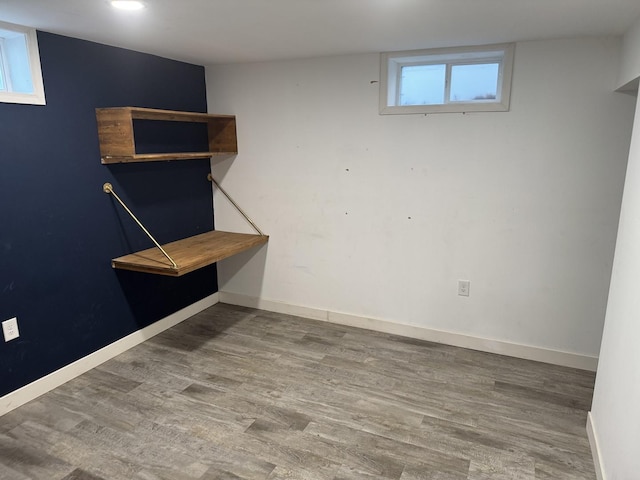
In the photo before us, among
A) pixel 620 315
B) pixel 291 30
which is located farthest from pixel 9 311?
pixel 620 315

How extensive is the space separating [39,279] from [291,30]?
2123 millimetres

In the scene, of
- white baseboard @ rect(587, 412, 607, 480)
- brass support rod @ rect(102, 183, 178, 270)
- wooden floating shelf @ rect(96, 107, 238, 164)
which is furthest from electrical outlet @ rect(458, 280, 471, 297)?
wooden floating shelf @ rect(96, 107, 238, 164)

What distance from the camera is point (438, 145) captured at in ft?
10.4

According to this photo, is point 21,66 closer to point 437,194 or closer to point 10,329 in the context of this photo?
point 10,329

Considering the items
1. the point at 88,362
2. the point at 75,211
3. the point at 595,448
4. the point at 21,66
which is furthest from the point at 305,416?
the point at 21,66

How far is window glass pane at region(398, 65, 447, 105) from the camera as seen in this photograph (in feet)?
10.5

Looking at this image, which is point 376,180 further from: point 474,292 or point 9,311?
point 9,311

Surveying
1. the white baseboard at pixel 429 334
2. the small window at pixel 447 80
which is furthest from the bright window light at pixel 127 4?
the white baseboard at pixel 429 334

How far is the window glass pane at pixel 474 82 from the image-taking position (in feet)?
10.1

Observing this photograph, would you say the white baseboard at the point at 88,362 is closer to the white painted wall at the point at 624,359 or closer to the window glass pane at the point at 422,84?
the window glass pane at the point at 422,84

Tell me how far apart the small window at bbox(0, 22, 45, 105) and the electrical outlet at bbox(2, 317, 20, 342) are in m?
1.25

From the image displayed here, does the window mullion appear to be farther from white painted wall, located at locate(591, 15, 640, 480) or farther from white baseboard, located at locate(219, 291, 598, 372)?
white baseboard, located at locate(219, 291, 598, 372)

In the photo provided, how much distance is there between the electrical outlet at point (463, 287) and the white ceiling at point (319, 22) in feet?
5.47

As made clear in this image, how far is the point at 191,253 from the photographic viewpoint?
328 centimetres
